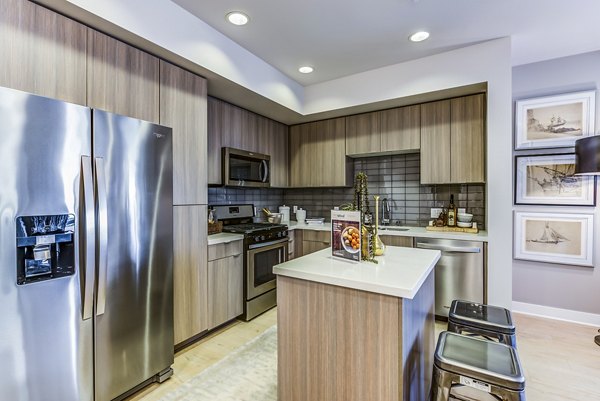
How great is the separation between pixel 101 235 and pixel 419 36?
2938mm

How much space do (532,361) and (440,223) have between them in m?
1.48

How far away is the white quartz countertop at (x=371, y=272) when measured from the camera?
1.24 metres

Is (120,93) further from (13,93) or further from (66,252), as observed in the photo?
(66,252)

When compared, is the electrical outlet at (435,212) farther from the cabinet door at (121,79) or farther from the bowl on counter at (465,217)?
the cabinet door at (121,79)

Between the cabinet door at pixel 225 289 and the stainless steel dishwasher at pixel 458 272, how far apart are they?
1958mm

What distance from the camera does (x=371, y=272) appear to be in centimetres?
142

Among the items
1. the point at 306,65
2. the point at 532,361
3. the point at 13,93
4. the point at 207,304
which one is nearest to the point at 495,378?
the point at 532,361

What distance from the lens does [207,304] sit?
2609 mm

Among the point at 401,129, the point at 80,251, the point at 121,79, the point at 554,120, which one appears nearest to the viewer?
the point at 80,251

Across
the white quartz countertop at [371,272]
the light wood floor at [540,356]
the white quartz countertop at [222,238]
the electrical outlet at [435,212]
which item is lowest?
the light wood floor at [540,356]

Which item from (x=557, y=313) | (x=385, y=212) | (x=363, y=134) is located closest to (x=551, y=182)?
(x=557, y=313)

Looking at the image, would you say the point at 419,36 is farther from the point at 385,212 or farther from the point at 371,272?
the point at 371,272

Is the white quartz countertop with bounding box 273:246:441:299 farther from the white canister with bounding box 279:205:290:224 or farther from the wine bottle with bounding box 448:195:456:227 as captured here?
the white canister with bounding box 279:205:290:224

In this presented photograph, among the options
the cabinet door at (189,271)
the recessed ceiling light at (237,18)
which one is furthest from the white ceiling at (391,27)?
the cabinet door at (189,271)
